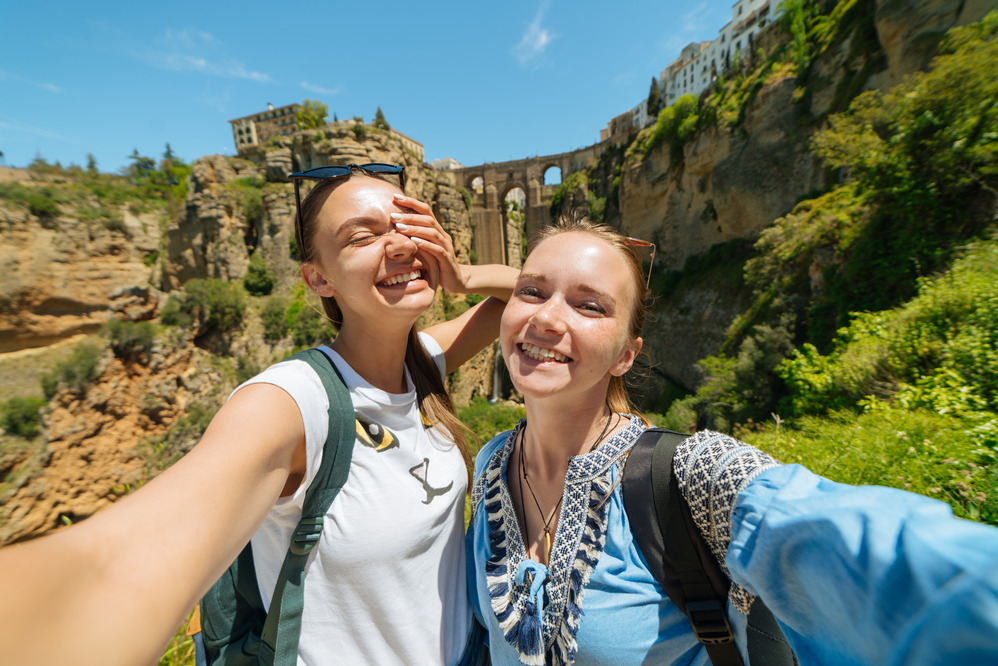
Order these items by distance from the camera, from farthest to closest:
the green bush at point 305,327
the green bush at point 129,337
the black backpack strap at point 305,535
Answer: the green bush at point 305,327
the green bush at point 129,337
the black backpack strap at point 305,535

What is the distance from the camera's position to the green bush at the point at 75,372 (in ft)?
47.3

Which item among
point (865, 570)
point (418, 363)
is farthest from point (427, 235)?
point (865, 570)

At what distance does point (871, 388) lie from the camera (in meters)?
5.34

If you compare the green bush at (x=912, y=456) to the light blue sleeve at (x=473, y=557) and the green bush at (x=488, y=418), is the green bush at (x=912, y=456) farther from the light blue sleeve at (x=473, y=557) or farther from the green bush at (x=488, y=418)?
the green bush at (x=488, y=418)

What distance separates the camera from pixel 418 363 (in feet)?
6.05

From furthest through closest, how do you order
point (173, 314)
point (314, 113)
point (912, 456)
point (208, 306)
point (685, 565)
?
point (314, 113) < point (208, 306) < point (173, 314) < point (912, 456) < point (685, 565)

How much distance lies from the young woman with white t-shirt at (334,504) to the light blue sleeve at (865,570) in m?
0.98

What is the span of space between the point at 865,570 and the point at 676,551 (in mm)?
494

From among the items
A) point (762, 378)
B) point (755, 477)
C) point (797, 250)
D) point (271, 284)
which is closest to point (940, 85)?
point (797, 250)

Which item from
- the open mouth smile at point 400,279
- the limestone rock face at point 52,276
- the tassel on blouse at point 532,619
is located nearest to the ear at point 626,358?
the tassel on blouse at point 532,619

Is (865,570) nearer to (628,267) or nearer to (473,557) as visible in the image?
(628,267)

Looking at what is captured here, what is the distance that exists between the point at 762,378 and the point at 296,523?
13.6 meters

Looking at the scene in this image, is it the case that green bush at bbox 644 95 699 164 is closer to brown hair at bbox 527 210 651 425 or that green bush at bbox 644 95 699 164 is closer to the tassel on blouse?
brown hair at bbox 527 210 651 425

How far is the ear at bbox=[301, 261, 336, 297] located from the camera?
160 centimetres
